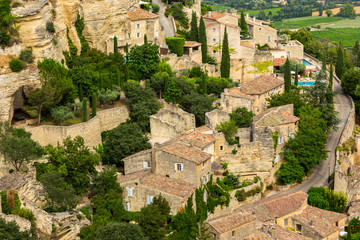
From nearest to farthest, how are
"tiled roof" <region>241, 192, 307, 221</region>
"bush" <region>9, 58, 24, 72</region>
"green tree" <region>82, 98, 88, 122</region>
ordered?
"tiled roof" <region>241, 192, 307, 221</region>
"bush" <region>9, 58, 24, 72</region>
"green tree" <region>82, 98, 88, 122</region>

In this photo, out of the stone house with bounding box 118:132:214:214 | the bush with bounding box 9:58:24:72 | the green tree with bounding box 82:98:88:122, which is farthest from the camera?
the green tree with bounding box 82:98:88:122

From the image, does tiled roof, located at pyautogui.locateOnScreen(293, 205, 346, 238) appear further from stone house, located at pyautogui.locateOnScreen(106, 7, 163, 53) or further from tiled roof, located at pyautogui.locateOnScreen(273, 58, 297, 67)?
stone house, located at pyautogui.locateOnScreen(106, 7, 163, 53)

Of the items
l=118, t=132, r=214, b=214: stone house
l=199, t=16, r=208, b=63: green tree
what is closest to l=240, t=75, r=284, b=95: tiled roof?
l=199, t=16, r=208, b=63: green tree

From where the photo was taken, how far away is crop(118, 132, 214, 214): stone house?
149ft

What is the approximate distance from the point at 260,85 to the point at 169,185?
66.3ft

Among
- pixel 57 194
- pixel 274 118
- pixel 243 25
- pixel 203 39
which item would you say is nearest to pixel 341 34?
pixel 243 25

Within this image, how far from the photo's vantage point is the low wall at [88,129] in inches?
1978

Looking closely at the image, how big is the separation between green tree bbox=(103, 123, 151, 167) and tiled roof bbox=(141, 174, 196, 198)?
4.81 metres

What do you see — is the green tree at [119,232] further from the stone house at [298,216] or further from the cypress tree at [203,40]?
the cypress tree at [203,40]

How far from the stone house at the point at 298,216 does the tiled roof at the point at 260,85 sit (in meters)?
13.3

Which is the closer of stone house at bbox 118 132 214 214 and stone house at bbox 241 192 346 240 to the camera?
stone house at bbox 118 132 214 214

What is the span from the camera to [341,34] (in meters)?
151

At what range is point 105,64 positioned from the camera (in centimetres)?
6131

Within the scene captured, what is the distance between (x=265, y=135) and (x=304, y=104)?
360 inches
